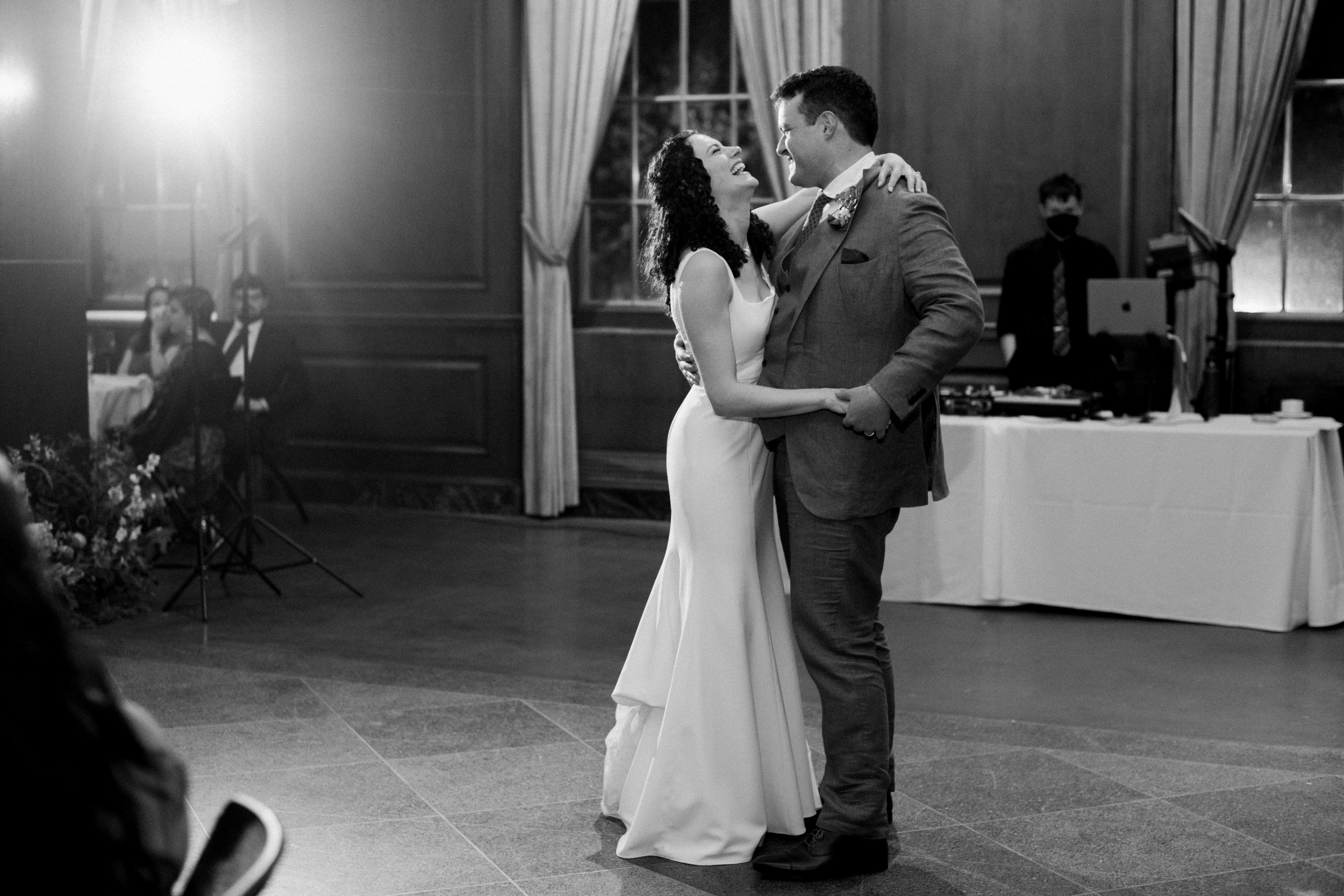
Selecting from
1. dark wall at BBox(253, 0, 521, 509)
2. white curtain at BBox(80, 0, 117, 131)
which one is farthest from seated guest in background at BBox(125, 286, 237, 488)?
dark wall at BBox(253, 0, 521, 509)

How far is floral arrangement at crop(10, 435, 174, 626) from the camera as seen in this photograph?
18.2 feet

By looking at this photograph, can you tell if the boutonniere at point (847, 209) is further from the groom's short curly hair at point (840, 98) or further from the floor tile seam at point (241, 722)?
the floor tile seam at point (241, 722)

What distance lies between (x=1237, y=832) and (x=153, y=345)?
18.3 ft

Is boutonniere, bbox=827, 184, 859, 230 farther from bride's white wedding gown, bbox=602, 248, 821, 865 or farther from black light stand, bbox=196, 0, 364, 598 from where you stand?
black light stand, bbox=196, 0, 364, 598

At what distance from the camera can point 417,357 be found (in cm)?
850

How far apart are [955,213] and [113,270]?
4846mm

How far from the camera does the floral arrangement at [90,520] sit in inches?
218

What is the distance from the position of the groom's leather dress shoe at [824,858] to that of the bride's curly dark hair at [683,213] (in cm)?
116

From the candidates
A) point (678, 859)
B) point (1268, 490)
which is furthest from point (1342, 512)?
point (678, 859)

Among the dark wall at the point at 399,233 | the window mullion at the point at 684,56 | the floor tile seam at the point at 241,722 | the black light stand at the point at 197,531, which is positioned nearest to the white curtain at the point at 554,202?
the dark wall at the point at 399,233

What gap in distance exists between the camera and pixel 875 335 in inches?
120

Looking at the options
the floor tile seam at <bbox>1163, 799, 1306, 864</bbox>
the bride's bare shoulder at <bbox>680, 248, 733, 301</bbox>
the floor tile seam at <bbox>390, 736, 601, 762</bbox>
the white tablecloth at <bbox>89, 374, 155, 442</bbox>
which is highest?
the bride's bare shoulder at <bbox>680, 248, 733, 301</bbox>

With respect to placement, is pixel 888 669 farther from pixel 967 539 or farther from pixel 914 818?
pixel 967 539

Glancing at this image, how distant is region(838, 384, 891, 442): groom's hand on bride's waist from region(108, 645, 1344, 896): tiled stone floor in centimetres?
89
